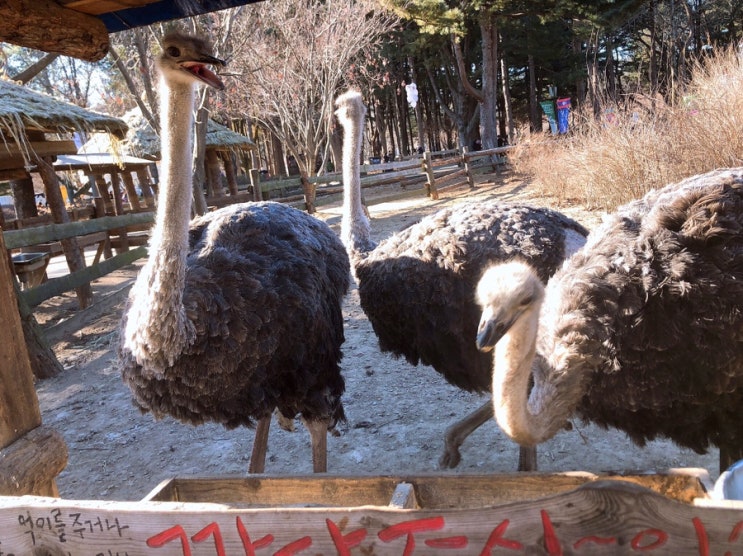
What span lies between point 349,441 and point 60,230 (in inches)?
196

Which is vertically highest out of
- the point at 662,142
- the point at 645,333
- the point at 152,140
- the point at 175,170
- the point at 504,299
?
the point at 152,140

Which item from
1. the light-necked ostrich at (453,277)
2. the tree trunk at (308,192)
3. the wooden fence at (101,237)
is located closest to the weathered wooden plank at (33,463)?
the light-necked ostrich at (453,277)

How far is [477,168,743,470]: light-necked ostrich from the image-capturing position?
7.07 feet

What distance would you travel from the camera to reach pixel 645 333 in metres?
2.23

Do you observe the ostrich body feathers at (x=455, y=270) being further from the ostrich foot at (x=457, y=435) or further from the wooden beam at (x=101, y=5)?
the wooden beam at (x=101, y=5)

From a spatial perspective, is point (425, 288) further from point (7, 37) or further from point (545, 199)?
point (545, 199)

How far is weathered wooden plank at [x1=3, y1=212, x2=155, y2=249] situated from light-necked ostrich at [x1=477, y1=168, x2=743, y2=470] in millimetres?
5244

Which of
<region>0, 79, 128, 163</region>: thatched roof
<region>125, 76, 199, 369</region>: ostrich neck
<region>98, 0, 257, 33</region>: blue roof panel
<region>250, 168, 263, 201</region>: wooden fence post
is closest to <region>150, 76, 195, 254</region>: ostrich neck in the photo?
<region>125, 76, 199, 369</region>: ostrich neck

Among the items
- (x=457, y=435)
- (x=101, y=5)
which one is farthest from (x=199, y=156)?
(x=101, y=5)

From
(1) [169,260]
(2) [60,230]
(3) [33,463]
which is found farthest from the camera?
(2) [60,230]

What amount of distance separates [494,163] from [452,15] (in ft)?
15.6

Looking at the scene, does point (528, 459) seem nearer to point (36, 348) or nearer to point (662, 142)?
point (36, 348)

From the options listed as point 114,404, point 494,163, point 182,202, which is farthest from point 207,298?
point 494,163

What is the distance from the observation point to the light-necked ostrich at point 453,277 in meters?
3.18
